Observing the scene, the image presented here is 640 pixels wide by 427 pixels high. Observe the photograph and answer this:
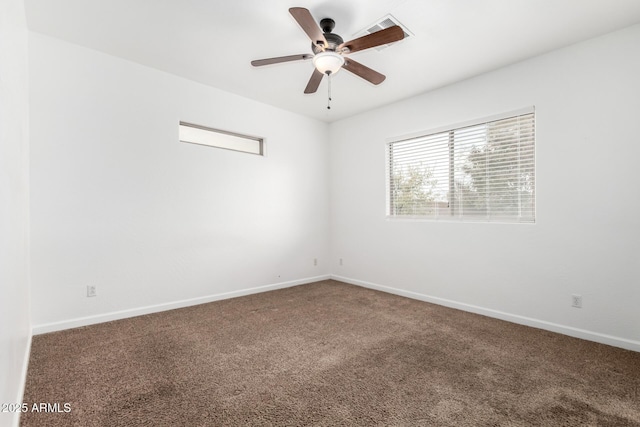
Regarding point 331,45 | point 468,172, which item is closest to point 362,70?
point 331,45

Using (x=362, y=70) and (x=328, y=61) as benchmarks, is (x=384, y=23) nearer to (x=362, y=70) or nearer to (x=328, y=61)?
(x=362, y=70)

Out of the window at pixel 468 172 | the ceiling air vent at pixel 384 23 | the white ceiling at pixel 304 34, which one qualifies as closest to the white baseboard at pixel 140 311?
the window at pixel 468 172

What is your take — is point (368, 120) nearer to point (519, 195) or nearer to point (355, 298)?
point (519, 195)

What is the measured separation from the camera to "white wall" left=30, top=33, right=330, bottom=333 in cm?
279

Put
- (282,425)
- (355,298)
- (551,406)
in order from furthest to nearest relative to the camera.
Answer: (355,298), (551,406), (282,425)

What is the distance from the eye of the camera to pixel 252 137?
14.3 feet

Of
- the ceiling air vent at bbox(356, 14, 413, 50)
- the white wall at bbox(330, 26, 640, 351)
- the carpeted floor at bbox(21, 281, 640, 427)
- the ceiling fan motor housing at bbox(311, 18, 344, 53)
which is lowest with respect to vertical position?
the carpeted floor at bbox(21, 281, 640, 427)

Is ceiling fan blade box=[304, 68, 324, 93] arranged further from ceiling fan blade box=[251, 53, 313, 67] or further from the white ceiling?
the white ceiling

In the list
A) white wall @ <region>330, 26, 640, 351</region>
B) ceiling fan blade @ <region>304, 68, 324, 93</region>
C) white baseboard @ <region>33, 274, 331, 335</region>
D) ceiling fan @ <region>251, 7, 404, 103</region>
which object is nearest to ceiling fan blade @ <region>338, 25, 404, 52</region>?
ceiling fan @ <region>251, 7, 404, 103</region>

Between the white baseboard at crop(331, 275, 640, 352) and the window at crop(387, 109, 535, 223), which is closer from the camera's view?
the white baseboard at crop(331, 275, 640, 352)

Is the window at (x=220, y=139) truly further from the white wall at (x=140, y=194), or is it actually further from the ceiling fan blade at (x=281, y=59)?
the ceiling fan blade at (x=281, y=59)

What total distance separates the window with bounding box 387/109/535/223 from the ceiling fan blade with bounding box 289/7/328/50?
87.4 inches

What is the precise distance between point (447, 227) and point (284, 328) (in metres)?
2.29

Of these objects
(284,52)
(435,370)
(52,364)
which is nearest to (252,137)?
(284,52)
